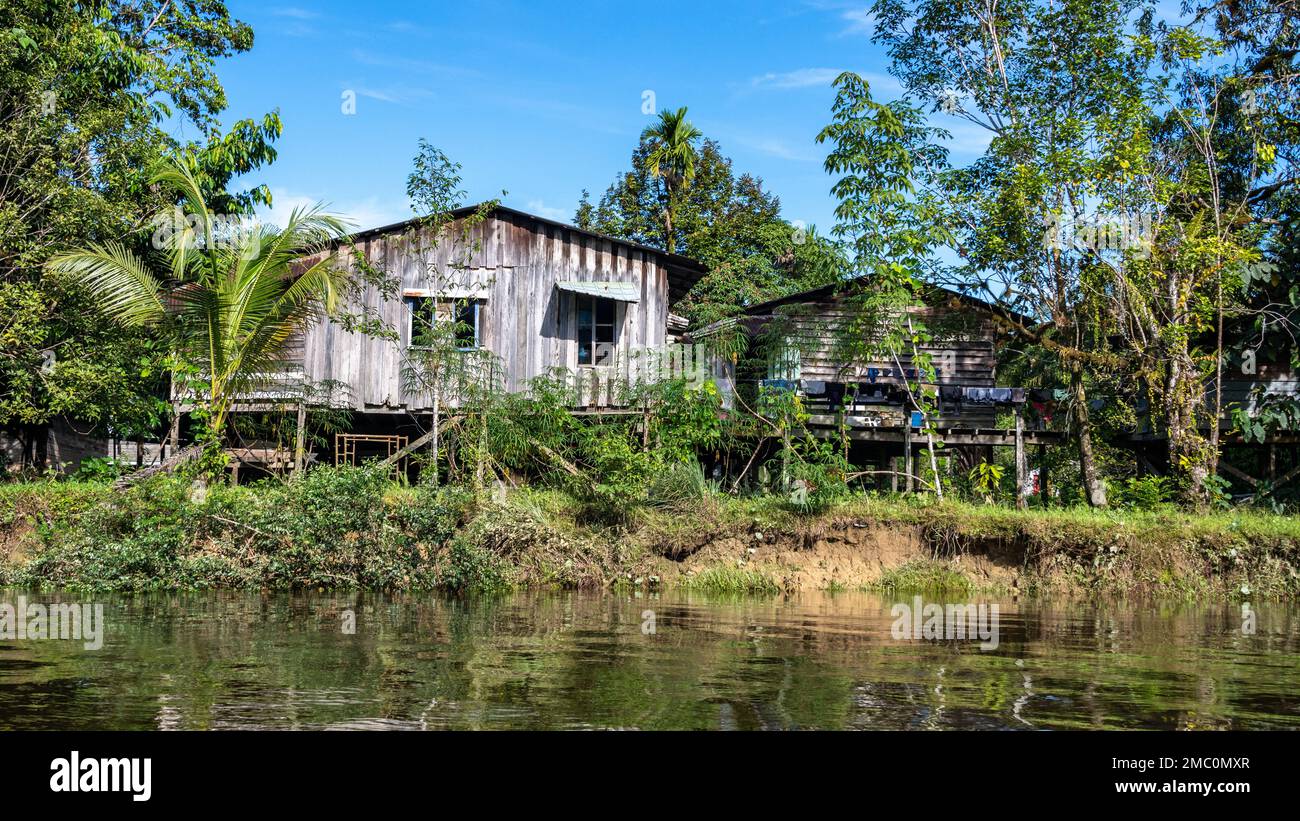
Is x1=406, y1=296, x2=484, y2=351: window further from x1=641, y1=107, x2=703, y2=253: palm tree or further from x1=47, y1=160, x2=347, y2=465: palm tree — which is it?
x1=641, y1=107, x2=703, y2=253: palm tree

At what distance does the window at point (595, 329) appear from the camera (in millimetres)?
20531

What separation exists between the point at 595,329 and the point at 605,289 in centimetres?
95

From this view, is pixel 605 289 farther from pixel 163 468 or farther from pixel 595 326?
pixel 163 468

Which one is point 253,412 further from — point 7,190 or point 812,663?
point 812,663

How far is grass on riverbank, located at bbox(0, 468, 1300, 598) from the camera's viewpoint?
14.6 meters

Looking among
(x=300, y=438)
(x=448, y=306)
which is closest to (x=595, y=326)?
(x=448, y=306)

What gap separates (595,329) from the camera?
2067 centimetres

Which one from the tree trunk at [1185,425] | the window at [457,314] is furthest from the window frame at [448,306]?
the tree trunk at [1185,425]

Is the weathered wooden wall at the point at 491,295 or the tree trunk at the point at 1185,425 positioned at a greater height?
the weathered wooden wall at the point at 491,295

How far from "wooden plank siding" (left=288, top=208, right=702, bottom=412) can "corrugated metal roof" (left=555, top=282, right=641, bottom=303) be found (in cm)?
28

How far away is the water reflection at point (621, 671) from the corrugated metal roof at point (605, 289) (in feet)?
27.1
